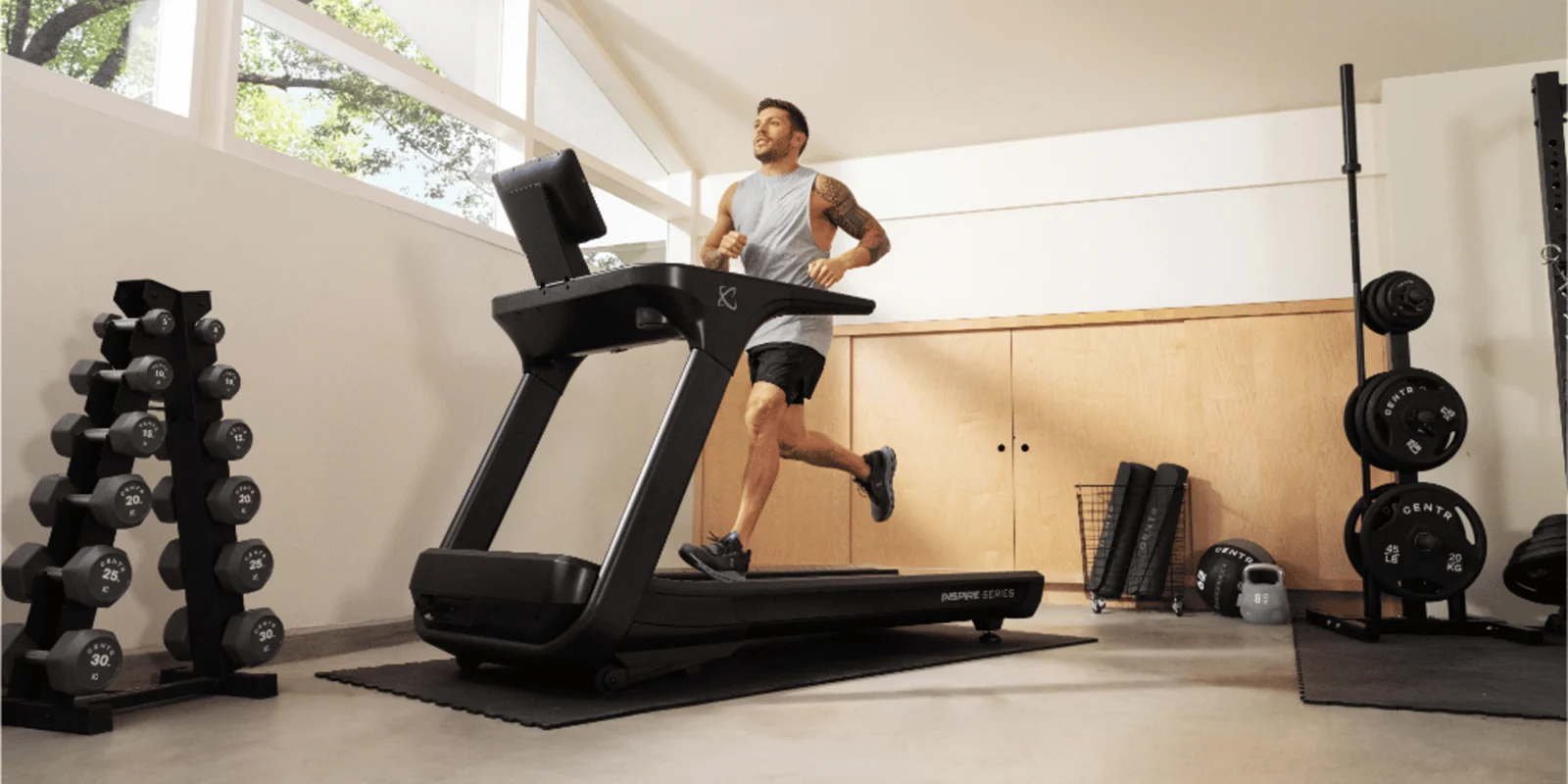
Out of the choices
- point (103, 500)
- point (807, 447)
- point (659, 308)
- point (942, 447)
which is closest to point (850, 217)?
point (807, 447)

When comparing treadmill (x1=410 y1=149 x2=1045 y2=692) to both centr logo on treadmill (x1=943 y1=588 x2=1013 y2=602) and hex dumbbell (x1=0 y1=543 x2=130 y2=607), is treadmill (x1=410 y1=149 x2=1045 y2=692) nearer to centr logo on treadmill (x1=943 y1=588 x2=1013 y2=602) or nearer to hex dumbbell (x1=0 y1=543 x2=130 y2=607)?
centr logo on treadmill (x1=943 y1=588 x2=1013 y2=602)

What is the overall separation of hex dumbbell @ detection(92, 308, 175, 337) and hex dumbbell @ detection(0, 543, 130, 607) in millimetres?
475

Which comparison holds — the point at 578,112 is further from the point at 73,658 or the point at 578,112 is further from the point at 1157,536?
the point at 73,658

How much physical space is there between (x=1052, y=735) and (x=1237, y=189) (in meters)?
3.74

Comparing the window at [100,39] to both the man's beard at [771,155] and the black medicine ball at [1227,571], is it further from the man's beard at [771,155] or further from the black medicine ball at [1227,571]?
the black medicine ball at [1227,571]

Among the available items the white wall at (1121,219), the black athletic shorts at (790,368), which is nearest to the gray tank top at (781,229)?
the black athletic shorts at (790,368)

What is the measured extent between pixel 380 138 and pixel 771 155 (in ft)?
5.85

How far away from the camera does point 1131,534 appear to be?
4.75 m

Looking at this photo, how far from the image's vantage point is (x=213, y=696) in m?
2.41

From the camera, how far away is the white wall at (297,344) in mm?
2461

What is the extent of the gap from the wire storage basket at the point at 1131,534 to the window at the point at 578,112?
8.96ft

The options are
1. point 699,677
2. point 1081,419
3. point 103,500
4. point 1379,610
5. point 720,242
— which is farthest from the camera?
point 1081,419

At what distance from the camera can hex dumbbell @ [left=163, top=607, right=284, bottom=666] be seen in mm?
2404

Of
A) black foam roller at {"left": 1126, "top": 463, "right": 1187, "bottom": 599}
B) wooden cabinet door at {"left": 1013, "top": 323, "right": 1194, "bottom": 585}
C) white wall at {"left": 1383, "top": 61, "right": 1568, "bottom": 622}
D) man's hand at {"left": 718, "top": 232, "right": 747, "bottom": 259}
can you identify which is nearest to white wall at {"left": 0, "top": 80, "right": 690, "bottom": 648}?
man's hand at {"left": 718, "top": 232, "right": 747, "bottom": 259}
